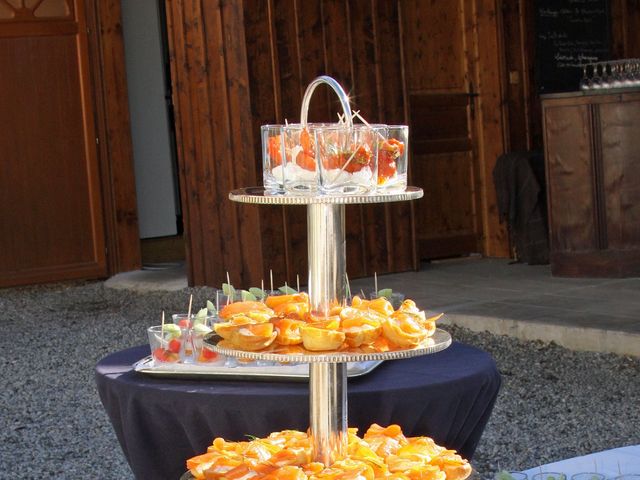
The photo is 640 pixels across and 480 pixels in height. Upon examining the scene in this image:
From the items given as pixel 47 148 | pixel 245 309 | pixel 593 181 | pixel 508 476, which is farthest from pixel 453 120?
pixel 508 476

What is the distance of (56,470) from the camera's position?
13.5 feet

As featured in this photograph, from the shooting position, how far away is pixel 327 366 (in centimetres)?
225

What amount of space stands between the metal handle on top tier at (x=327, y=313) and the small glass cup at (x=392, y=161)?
0.10 meters

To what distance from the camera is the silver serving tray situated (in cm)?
292

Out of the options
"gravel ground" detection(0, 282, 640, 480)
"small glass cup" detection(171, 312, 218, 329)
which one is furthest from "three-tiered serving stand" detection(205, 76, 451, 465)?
"gravel ground" detection(0, 282, 640, 480)

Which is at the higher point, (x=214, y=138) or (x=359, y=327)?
(x=214, y=138)

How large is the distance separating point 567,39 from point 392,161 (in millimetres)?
6803

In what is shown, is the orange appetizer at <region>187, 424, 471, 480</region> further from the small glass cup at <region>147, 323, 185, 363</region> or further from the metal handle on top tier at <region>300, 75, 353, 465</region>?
the small glass cup at <region>147, 323, 185, 363</region>

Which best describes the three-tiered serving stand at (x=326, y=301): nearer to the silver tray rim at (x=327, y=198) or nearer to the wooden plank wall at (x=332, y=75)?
the silver tray rim at (x=327, y=198)

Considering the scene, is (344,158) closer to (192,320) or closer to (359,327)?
(359,327)

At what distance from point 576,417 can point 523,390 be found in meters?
0.45

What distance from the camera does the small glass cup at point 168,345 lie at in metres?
3.09

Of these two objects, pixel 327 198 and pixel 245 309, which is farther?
pixel 245 309

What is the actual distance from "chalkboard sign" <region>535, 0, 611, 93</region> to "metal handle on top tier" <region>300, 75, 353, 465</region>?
6459mm
